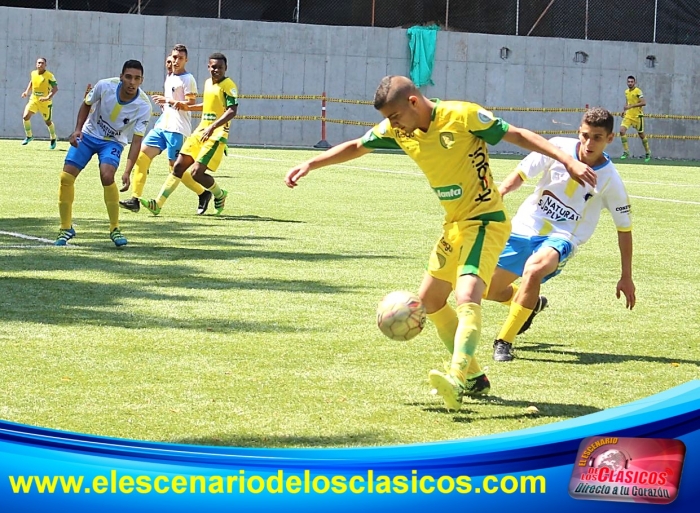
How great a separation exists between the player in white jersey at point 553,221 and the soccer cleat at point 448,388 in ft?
5.26

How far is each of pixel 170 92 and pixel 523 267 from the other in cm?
967

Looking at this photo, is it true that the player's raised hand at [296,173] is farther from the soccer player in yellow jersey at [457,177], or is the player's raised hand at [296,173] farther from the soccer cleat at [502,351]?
the soccer cleat at [502,351]

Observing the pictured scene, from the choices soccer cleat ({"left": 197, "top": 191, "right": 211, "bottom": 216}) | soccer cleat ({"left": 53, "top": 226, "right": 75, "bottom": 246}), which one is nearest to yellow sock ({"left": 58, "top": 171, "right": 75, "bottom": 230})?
soccer cleat ({"left": 53, "top": 226, "right": 75, "bottom": 246})

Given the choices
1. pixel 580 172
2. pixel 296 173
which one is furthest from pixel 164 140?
pixel 580 172

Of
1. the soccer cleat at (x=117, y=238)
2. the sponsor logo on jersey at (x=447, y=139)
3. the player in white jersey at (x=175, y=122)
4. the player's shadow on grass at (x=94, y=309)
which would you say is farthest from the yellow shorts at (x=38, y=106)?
the sponsor logo on jersey at (x=447, y=139)

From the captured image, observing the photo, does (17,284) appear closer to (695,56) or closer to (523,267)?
(523,267)

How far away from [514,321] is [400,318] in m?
1.49

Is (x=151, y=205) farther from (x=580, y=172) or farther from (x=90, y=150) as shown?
(x=580, y=172)

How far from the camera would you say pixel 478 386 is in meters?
6.18

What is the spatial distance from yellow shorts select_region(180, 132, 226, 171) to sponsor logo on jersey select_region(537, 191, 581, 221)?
8396 mm

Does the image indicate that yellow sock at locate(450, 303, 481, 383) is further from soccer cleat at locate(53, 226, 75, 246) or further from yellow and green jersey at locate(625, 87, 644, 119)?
yellow and green jersey at locate(625, 87, 644, 119)

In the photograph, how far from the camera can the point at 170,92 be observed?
1647 centimetres

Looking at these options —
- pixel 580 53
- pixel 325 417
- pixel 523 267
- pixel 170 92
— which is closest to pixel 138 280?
pixel 523 267

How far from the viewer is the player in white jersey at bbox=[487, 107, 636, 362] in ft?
23.9
